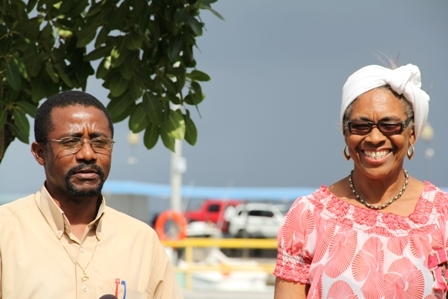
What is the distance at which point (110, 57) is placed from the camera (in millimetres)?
5195

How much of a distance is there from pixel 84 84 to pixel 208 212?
1367 inches

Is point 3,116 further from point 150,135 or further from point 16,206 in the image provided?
point 16,206

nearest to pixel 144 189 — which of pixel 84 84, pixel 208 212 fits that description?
pixel 208 212

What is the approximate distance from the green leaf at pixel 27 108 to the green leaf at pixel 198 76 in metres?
0.94

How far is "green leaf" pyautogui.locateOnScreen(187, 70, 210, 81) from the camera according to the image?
5.49 m

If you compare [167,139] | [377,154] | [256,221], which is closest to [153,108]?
[167,139]

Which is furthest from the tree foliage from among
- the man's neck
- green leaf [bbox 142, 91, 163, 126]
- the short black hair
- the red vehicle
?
the red vehicle

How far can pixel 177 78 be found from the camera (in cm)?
528

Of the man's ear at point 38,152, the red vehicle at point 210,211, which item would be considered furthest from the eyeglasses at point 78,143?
the red vehicle at point 210,211

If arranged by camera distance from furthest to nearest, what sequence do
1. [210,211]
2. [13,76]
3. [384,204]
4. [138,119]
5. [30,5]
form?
[210,211] → [30,5] → [138,119] → [13,76] → [384,204]

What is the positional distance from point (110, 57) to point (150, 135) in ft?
1.57

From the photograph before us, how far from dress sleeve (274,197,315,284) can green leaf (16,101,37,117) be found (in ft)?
5.41

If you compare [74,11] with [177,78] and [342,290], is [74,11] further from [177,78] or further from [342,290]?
[342,290]

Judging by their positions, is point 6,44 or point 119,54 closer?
point 6,44
